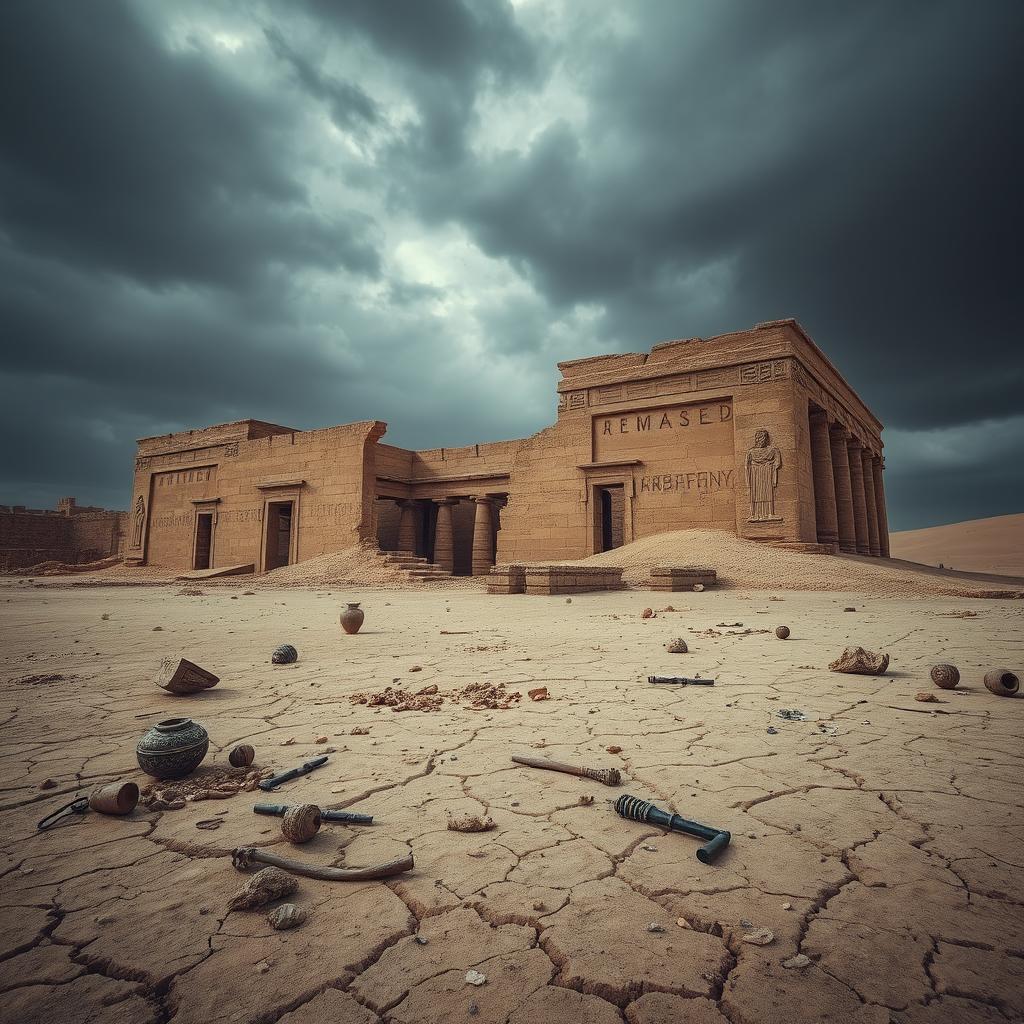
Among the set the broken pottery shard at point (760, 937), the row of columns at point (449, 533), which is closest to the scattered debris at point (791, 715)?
the broken pottery shard at point (760, 937)

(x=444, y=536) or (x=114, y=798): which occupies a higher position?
(x=444, y=536)

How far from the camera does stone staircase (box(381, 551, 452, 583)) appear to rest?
16703mm

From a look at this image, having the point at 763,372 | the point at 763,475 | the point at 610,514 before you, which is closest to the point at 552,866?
the point at 763,475

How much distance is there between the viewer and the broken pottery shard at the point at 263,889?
1316 mm

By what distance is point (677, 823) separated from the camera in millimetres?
1632


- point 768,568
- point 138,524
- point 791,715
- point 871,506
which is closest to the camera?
point 791,715

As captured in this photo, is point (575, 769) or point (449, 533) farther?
point (449, 533)

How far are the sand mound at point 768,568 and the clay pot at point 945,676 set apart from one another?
28.6 feet

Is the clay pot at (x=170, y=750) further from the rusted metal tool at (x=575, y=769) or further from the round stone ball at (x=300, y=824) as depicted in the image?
the rusted metal tool at (x=575, y=769)

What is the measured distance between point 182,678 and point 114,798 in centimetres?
162

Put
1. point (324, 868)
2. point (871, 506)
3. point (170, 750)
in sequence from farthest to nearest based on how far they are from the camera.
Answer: point (871, 506)
point (170, 750)
point (324, 868)

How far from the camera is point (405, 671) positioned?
3.96 m

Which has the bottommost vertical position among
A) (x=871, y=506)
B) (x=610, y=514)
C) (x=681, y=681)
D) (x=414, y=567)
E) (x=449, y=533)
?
(x=681, y=681)

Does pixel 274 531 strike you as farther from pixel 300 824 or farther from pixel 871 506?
pixel 871 506
